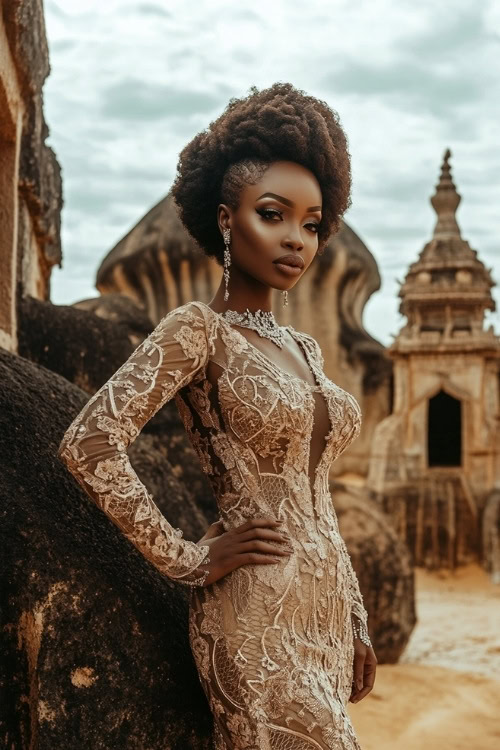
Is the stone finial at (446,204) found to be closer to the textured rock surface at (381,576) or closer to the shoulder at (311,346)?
the textured rock surface at (381,576)

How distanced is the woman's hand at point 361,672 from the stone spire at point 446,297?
12.3 metres

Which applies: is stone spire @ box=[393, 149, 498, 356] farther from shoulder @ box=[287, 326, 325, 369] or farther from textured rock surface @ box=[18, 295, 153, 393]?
shoulder @ box=[287, 326, 325, 369]

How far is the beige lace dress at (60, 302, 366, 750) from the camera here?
6.16 ft

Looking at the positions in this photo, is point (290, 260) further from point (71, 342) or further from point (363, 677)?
point (71, 342)

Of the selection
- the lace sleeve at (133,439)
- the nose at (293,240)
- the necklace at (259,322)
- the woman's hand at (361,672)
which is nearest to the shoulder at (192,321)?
the lace sleeve at (133,439)

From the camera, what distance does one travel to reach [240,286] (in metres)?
2.26

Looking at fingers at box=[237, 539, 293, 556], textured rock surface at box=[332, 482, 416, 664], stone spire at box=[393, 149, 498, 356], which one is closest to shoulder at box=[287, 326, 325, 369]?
fingers at box=[237, 539, 293, 556]

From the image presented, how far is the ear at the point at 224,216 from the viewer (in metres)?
2.22

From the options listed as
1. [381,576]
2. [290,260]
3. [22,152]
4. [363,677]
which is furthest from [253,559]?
[381,576]

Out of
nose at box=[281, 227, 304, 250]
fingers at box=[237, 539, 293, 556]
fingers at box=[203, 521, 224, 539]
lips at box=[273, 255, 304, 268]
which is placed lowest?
fingers at box=[237, 539, 293, 556]

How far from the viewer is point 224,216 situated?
7.34 ft

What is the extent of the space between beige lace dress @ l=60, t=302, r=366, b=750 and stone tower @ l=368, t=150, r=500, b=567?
11.3 meters

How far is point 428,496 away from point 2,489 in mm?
11737

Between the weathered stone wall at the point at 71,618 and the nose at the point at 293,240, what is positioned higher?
the nose at the point at 293,240
